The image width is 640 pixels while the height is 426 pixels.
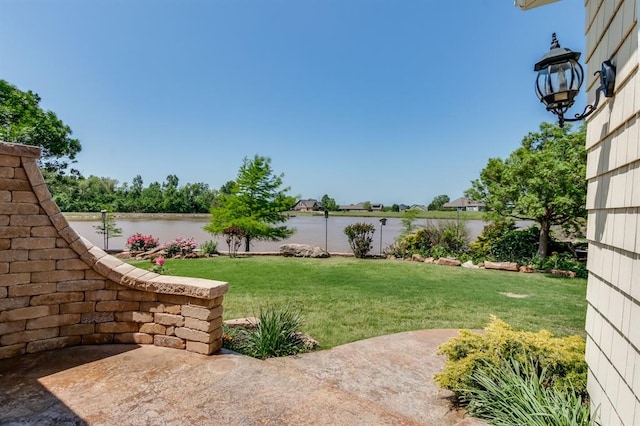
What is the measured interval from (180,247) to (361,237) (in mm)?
6734

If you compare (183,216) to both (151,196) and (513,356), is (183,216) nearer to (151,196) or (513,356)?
(151,196)

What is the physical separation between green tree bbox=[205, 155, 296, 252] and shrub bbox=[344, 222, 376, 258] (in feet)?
12.0

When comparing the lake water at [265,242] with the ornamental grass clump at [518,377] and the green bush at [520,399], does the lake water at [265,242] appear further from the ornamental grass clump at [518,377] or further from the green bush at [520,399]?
the green bush at [520,399]

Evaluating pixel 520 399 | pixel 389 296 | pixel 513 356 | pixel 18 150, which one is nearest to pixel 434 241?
pixel 389 296

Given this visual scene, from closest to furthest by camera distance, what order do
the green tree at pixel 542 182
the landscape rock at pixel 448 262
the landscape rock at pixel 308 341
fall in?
the landscape rock at pixel 308 341 → the green tree at pixel 542 182 → the landscape rock at pixel 448 262

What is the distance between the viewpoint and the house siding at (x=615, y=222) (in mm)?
1587

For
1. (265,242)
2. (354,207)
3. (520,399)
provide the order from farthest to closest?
(354,207) < (265,242) < (520,399)

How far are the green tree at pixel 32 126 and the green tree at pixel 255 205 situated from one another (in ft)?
23.5

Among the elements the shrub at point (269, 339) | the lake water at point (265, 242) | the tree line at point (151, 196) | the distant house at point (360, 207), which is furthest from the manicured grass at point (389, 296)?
the distant house at point (360, 207)

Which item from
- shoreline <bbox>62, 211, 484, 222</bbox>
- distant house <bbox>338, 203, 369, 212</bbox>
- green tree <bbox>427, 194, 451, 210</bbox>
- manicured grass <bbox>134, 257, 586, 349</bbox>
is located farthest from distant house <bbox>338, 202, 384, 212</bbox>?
manicured grass <bbox>134, 257, 586, 349</bbox>

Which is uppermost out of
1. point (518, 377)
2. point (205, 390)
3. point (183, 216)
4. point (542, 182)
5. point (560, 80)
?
point (560, 80)

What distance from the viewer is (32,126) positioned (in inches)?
498

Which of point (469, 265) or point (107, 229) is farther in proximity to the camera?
point (107, 229)

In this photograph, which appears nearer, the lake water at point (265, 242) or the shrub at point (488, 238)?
the shrub at point (488, 238)
